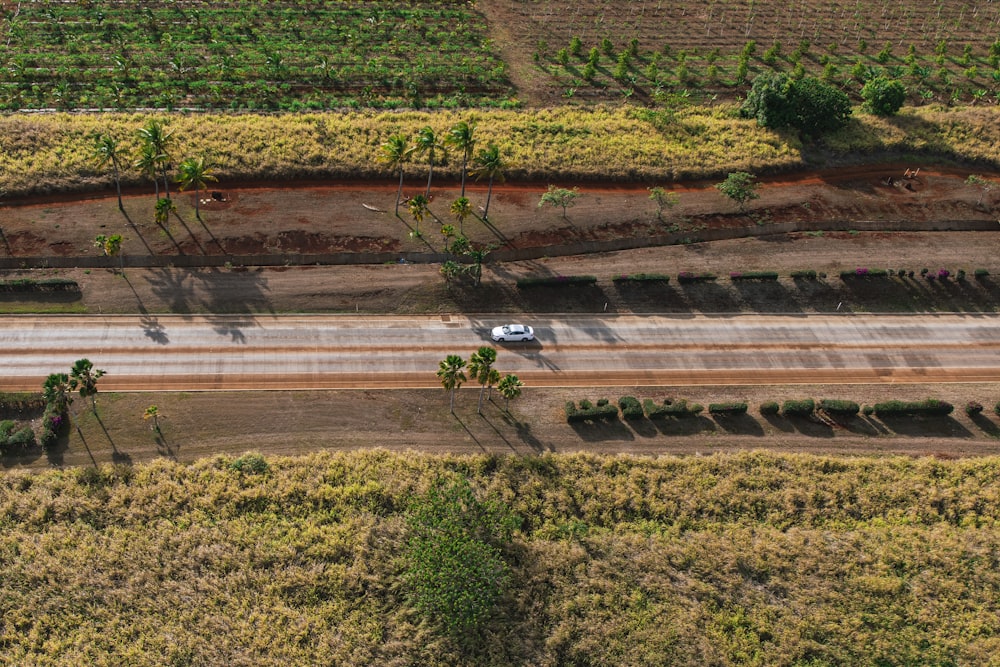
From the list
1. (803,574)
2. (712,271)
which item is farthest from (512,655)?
(712,271)

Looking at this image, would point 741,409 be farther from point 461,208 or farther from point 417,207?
point 417,207

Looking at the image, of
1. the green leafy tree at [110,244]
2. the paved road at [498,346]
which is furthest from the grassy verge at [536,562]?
the green leafy tree at [110,244]

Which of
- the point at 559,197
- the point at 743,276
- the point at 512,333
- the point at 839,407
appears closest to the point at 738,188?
the point at 743,276

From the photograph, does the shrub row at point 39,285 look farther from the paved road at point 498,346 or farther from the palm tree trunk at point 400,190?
the palm tree trunk at point 400,190

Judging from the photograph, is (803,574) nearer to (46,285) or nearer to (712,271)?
(712,271)

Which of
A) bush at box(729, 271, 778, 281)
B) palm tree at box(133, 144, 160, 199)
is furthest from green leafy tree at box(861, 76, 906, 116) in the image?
palm tree at box(133, 144, 160, 199)

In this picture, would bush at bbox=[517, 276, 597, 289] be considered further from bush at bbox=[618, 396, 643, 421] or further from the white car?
bush at bbox=[618, 396, 643, 421]
